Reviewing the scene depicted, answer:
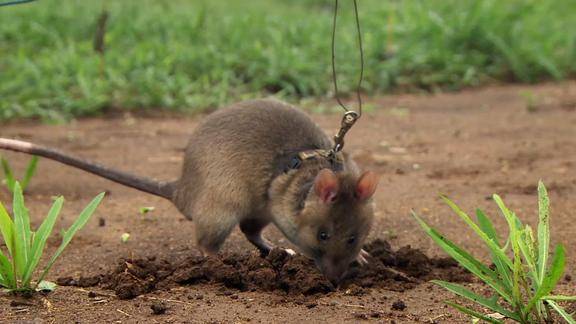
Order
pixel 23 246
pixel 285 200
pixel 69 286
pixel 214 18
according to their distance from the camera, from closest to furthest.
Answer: pixel 23 246 → pixel 69 286 → pixel 285 200 → pixel 214 18

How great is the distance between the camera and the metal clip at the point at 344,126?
16.2ft

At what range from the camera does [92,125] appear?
355 inches

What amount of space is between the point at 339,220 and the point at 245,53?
223 inches

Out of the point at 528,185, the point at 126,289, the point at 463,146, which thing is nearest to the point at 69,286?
the point at 126,289

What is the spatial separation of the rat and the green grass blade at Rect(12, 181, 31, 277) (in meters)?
0.59

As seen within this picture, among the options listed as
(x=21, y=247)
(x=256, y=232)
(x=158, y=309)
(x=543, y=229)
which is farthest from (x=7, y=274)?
(x=543, y=229)

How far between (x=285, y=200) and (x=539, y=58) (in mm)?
6456

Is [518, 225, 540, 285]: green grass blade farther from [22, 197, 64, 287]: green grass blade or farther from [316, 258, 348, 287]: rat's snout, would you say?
[22, 197, 64, 287]: green grass blade

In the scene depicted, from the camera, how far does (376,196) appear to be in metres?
Answer: 6.65

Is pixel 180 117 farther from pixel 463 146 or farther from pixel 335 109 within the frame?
pixel 463 146

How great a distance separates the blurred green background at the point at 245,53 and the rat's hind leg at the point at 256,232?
3826 millimetres

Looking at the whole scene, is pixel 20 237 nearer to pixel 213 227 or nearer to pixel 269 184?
pixel 213 227

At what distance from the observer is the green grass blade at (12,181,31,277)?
4277 mm

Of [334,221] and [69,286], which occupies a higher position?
[334,221]
